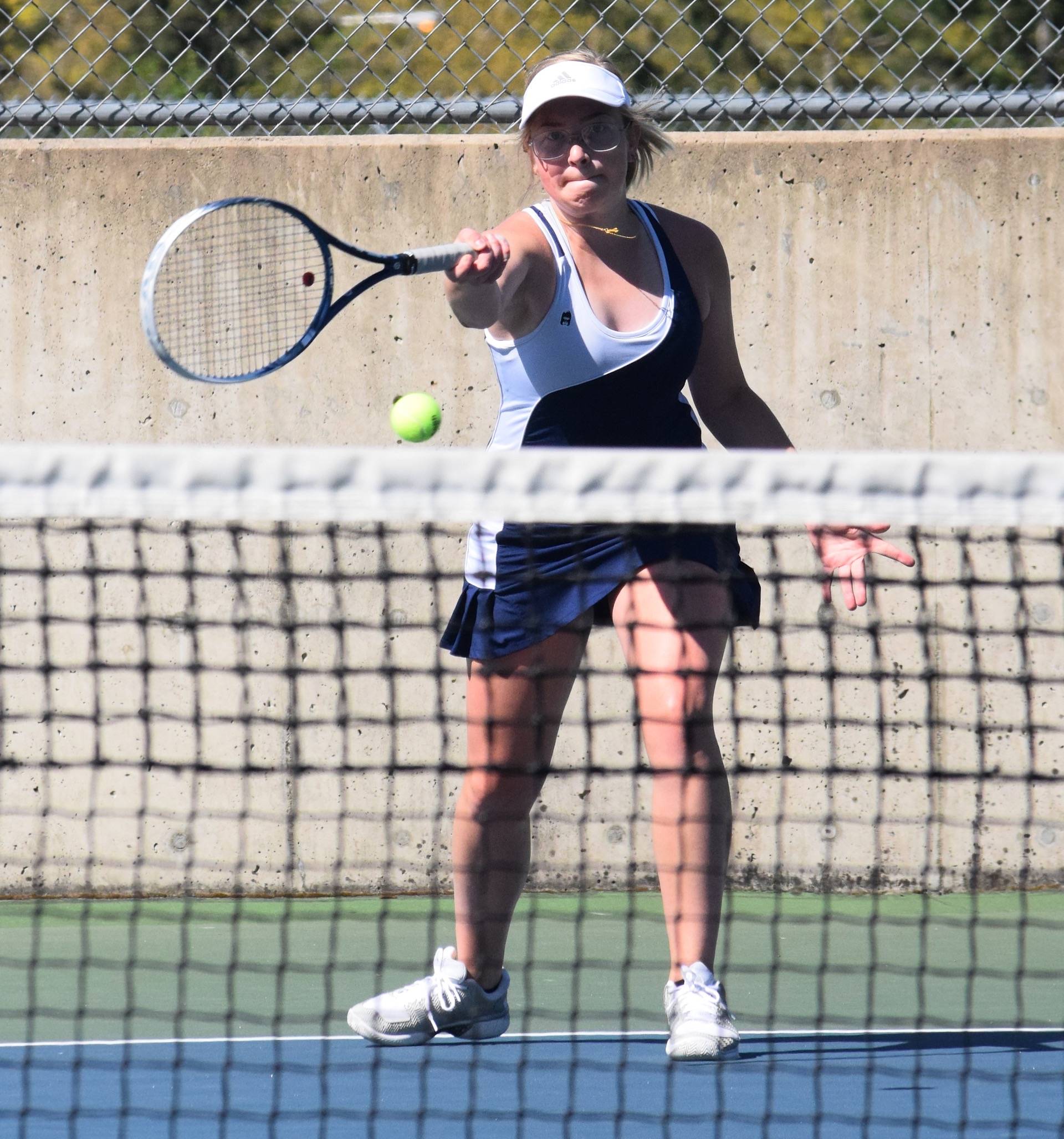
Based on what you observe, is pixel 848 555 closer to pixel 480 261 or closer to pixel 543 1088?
pixel 480 261

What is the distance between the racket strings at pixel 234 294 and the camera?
3.80m

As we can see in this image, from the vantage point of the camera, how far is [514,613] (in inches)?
107

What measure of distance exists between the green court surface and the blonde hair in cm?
130

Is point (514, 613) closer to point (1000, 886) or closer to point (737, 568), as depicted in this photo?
point (737, 568)

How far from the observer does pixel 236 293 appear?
3.79 metres

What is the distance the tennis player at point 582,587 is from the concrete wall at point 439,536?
1.36m

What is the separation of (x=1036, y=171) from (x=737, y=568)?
1.97m

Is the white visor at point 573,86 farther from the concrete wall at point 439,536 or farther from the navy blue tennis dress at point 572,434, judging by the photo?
the concrete wall at point 439,536

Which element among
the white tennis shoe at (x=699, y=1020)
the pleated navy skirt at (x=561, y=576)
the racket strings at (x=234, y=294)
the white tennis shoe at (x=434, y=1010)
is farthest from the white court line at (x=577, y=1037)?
the racket strings at (x=234, y=294)

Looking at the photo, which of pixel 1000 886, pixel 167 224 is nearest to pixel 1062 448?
pixel 1000 886

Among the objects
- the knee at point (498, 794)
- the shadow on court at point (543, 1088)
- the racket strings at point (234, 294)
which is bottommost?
the shadow on court at point (543, 1088)

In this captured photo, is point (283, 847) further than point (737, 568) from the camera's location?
Yes

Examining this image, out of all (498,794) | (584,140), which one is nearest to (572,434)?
(584,140)

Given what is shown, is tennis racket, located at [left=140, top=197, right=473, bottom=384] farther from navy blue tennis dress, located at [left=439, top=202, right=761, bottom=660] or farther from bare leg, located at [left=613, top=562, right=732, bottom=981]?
bare leg, located at [left=613, top=562, right=732, bottom=981]
